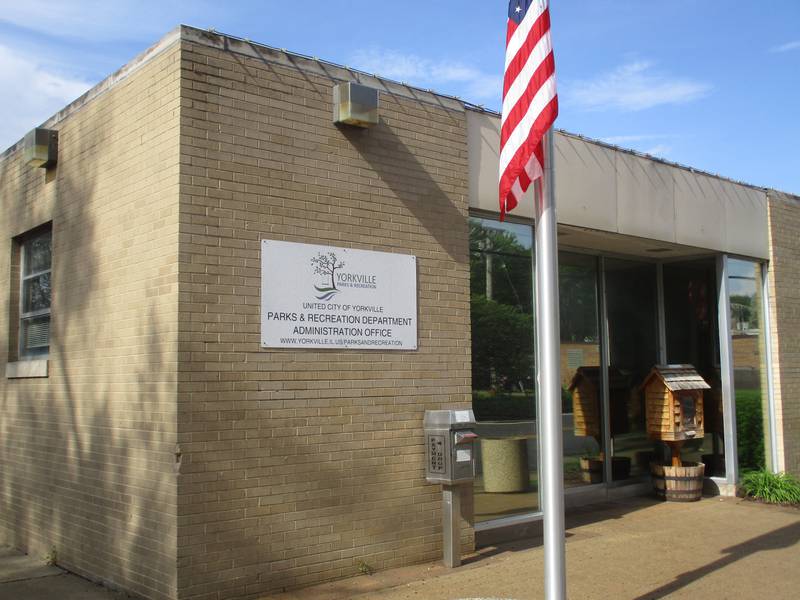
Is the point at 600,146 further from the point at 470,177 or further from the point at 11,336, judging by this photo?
the point at 11,336

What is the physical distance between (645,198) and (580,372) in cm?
245

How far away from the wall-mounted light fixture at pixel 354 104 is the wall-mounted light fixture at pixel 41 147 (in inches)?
120

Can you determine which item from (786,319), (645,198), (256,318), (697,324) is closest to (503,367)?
(645,198)

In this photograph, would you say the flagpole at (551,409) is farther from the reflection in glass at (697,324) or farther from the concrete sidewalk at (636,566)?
the reflection in glass at (697,324)

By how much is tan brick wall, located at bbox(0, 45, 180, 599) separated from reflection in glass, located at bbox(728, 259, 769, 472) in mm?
8384

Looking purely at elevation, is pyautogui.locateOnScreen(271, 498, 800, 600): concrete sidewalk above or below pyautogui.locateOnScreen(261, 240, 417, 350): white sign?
below

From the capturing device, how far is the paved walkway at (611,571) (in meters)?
6.55

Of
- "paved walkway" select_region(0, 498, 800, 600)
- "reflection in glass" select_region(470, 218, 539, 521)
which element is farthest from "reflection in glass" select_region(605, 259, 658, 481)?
"reflection in glass" select_region(470, 218, 539, 521)

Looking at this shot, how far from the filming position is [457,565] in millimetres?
7305

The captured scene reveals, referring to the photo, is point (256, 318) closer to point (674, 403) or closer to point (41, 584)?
point (41, 584)

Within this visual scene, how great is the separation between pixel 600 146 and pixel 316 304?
182 inches

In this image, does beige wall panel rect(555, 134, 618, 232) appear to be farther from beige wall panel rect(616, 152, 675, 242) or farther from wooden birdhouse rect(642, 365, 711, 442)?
wooden birdhouse rect(642, 365, 711, 442)

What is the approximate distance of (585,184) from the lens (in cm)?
953

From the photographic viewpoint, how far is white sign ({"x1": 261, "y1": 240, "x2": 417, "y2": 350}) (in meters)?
6.68
